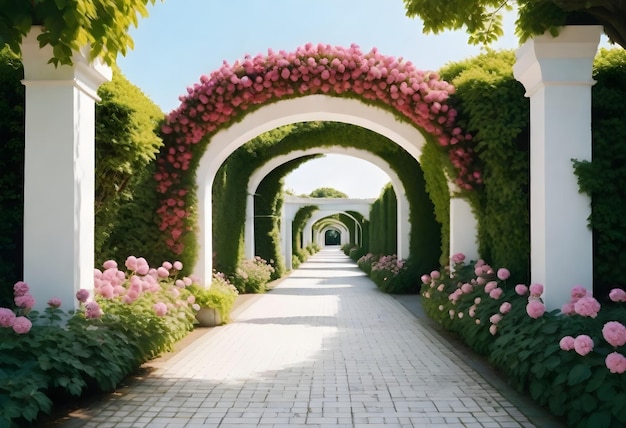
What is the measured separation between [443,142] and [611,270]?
115 inches

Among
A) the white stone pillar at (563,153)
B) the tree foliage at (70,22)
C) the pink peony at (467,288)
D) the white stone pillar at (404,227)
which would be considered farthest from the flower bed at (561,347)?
the white stone pillar at (404,227)

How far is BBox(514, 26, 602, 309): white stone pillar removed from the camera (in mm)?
5066

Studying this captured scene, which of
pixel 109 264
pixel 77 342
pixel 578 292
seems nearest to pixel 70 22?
pixel 77 342

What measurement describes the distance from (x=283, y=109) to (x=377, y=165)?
19.3ft

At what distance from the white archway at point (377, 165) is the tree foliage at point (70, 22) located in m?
9.71

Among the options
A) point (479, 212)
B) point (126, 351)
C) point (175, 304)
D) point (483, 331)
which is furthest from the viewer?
point (479, 212)

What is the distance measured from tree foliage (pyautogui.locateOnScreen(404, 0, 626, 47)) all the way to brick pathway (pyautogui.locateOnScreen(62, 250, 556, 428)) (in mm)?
3166

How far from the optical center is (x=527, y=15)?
4938 mm

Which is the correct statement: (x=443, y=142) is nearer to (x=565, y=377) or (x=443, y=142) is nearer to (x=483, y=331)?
(x=483, y=331)

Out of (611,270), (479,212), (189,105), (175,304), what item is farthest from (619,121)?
(189,105)

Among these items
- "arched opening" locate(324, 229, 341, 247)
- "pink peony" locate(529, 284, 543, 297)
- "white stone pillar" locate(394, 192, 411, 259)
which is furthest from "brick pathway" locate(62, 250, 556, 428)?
"arched opening" locate(324, 229, 341, 247)

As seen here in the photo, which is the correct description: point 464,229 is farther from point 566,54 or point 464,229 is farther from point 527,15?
point 527,15

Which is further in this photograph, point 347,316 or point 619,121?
point 347,316

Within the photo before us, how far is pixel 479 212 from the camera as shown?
7.63 metres
